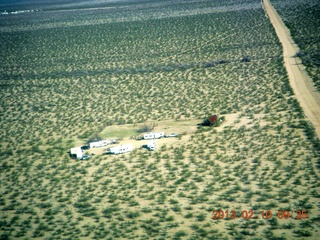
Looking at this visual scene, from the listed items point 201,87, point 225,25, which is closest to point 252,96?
point 201,87

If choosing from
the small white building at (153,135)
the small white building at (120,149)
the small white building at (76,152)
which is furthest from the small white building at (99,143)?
the small white building at (153,135)

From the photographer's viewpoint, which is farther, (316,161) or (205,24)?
(205,24)

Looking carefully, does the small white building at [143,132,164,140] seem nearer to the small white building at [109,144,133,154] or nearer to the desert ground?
the desert ground

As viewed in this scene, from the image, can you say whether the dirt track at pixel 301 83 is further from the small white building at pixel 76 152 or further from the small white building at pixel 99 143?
the small white building at pixel 76 152

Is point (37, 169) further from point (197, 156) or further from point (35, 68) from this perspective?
point (35, 68)

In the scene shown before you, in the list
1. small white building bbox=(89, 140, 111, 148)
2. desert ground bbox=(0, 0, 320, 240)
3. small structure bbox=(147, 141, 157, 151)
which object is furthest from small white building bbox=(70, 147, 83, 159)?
small structure bbox=(147, 141, 157, 151)
